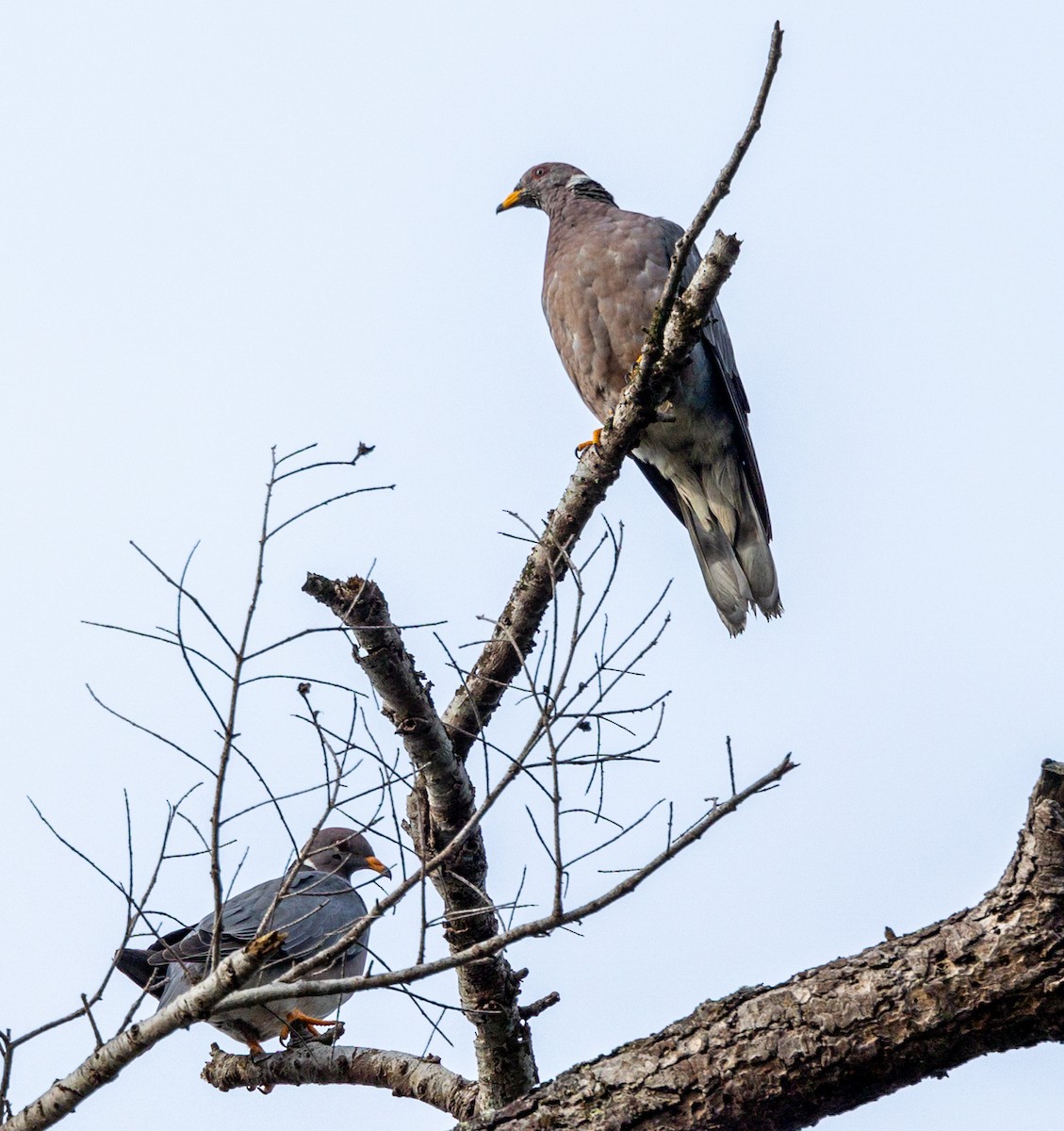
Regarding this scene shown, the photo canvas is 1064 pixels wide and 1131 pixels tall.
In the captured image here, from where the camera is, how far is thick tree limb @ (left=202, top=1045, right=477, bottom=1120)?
3947mm

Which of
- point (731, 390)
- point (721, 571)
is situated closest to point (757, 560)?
point (721, 571)

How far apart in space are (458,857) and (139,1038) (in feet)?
4.42

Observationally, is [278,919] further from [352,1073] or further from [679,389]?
[679,389]

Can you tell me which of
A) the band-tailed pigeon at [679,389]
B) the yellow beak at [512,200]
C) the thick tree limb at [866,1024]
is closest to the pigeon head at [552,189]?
the yellow beak at [512,200]

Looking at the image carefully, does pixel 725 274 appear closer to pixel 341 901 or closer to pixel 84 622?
pixel 84 622

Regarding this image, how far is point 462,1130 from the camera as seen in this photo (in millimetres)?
3016

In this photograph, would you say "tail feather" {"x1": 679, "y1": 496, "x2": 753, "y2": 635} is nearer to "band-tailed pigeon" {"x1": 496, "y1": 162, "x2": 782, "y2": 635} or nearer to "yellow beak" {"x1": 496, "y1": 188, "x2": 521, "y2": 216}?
"band-tailed pigeon" {"x1": 496, "y1": 162, "x2": 782, "y2": 635}

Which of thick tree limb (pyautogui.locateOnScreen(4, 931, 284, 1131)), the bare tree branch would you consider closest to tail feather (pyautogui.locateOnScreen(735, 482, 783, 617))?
the bare tree branch

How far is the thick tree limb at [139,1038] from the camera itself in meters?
2.59

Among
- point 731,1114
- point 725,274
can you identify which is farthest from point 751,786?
point 725,274

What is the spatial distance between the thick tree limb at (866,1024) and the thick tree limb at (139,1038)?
83 cm

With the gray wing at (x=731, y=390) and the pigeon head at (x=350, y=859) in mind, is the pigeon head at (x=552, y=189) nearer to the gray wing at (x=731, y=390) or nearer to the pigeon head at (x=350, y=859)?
the gray wing at (x=731, y=390)

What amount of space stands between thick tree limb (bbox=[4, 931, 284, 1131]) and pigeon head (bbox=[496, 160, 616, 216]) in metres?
5.15

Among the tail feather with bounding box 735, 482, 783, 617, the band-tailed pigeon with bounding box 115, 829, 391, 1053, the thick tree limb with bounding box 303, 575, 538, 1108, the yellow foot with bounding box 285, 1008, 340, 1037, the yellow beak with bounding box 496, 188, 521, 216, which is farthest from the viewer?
the yellow beak with bounding box 496, 188, 521, 216
